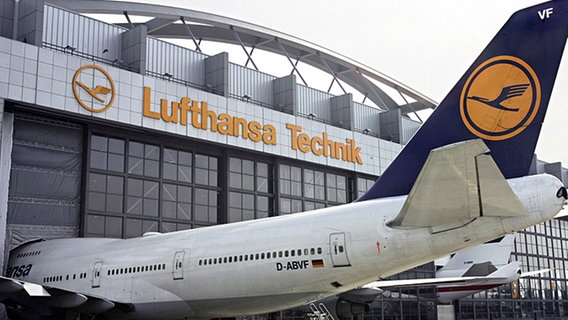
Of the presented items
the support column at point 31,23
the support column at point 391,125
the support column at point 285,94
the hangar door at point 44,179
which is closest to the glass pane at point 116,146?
the hangar door at point 44,179

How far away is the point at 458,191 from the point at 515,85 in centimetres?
285

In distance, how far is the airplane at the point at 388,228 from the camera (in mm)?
11070

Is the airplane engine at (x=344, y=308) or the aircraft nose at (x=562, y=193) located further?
the airplane engine at (x=344, y=308)

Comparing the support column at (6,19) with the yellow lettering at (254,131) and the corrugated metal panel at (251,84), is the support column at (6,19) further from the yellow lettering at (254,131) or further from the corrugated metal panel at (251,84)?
the yellow lettering at (254,131)

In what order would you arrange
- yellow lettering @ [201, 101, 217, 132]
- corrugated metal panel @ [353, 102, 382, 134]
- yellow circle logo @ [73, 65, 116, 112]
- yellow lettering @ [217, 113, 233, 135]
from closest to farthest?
yellow circle logo @ [73, 65, 116, 112]
yellow lettering @ [201, 101, 217, 132]
yellow lettering @ [217, 113, 233, 135]
corrugated metal panel @ [353, 102, 382, 134]

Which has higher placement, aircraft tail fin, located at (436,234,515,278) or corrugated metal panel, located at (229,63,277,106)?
corrugated metal panel, located at (229,63,277,106)

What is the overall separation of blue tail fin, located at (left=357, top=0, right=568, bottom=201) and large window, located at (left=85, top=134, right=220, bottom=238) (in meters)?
15.4

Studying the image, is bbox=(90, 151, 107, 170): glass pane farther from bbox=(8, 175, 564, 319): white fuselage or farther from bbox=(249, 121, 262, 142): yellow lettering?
bbox=(249, 121, 262, 142): yellow lettering

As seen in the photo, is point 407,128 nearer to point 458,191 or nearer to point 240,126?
point 240,126

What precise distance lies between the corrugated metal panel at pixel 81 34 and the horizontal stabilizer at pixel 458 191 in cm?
1666

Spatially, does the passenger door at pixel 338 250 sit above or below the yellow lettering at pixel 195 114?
below

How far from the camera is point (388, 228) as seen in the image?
12664 mm

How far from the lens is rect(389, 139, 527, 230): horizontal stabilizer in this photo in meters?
10.1

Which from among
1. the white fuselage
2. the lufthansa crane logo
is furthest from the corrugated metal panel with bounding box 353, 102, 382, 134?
the lufthansa crane logo
